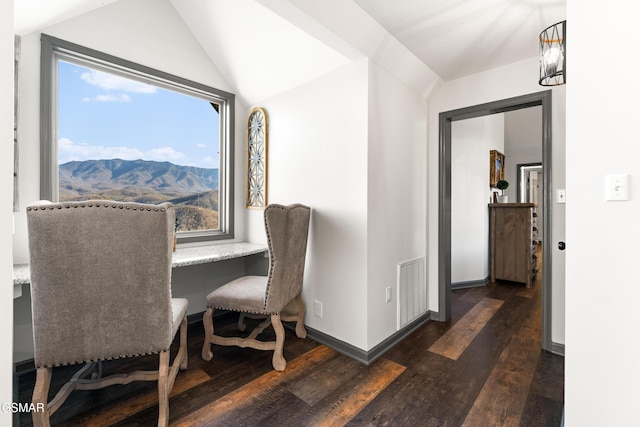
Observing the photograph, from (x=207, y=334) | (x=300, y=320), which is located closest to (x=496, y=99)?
(x=300, y=320)

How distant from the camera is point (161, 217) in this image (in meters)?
1.35

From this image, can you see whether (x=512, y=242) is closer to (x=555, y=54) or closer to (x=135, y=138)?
(x=555, y=54)

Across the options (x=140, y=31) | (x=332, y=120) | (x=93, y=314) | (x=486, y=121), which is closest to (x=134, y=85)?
(x=140, y=31)

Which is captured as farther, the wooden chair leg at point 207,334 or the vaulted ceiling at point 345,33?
the wooden chair leg at point 207,334

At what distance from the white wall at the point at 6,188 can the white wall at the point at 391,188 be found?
1.78m

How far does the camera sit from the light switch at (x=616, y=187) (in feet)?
3.56

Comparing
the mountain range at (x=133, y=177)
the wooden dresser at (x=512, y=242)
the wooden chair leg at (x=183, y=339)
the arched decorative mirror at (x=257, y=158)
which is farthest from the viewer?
the wooden dresser at (x=512, y=242)

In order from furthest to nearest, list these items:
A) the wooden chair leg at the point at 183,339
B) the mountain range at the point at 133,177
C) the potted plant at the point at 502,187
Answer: the potted plant at the point at 502,187 → the mountain range at the point at 133,177 → the wooden chair leg at the point at 183,339

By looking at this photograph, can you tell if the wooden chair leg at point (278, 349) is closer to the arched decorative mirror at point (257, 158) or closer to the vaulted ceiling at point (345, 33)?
the arched decorative mirror at point (257, 158)

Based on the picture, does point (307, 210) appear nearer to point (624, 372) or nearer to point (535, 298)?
point (624, 372)

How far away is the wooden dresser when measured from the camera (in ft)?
13.0

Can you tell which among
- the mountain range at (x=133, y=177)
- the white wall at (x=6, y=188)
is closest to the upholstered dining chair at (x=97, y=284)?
the white wall at (x=6, y=188)

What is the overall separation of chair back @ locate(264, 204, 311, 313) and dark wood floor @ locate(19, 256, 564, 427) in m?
0.48

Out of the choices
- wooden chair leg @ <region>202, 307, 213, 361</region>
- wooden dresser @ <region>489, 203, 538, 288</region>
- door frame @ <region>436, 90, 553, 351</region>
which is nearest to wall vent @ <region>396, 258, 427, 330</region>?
door frame @ <region>436, 90, 553, 351</region>
